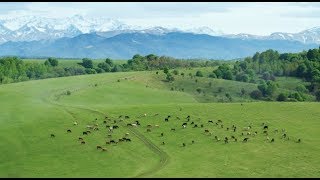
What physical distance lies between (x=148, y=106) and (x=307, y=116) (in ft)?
104

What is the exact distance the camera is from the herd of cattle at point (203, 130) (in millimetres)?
81812

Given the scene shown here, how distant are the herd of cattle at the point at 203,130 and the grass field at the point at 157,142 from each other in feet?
0.91

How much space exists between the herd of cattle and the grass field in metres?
0.28

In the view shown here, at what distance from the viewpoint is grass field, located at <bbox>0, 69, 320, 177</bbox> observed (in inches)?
2704

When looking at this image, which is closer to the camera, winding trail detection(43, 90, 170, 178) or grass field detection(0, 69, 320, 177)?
winding trail detection(43, 90, 170, 178)

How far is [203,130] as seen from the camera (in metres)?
86.8

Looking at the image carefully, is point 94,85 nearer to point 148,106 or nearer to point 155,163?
point 148,106

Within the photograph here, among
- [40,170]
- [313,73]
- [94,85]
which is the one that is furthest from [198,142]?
[313,73]

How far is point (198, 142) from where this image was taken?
80.8 m

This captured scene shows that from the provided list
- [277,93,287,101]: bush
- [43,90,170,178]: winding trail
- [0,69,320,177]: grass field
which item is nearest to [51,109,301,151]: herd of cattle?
[0,69,320,177]: grass field

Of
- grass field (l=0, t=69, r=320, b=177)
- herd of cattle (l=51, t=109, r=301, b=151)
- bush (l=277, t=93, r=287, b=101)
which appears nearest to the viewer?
grass field (l=0, t=69, r=320, b=177)

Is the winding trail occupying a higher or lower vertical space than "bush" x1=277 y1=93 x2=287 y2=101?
lower

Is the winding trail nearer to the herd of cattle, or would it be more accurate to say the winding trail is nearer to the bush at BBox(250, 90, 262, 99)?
the herd of cattle

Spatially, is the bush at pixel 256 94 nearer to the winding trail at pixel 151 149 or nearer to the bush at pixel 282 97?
the bush at pixel 282 97
